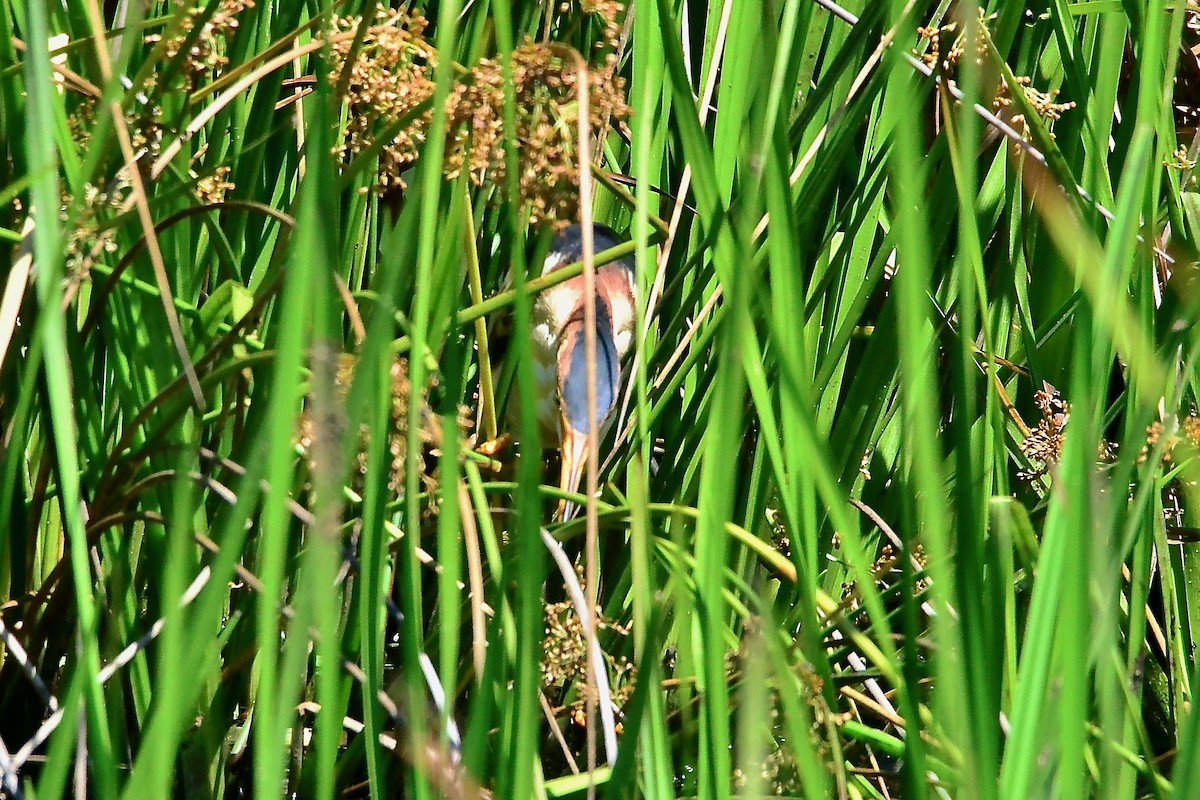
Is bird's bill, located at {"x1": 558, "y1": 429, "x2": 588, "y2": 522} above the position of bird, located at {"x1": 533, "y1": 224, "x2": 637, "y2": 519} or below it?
below

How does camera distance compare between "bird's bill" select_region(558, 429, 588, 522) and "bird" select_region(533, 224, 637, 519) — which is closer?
"bird's bill" select_region(558, 429, 588, 522)

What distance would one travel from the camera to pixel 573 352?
5.69ft

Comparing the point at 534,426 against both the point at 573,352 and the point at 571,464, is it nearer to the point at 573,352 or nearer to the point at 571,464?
the point at 571,464

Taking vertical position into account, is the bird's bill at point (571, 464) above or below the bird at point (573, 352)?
below

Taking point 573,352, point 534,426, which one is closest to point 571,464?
point 573,352

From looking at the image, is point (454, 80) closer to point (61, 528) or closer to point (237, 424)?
point (237, 424)

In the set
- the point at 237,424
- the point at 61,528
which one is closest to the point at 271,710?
the point at 237,424

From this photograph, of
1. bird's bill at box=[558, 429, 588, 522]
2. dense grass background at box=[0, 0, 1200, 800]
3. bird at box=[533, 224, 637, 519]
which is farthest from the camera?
bird at box=[533, 224, 637, 519]

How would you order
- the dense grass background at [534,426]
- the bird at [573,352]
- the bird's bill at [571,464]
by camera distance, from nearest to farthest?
the dense grass background at [534,426] → the bird's bill at [571,464] → the bird at [573,352]

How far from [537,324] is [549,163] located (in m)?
1.03

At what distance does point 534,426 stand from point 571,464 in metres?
1.03

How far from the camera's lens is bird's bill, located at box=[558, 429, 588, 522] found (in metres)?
1.40

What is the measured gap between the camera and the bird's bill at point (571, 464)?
4.58 feet

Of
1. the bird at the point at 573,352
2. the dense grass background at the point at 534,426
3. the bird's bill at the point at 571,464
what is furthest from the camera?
the bird at the point at 573,352
